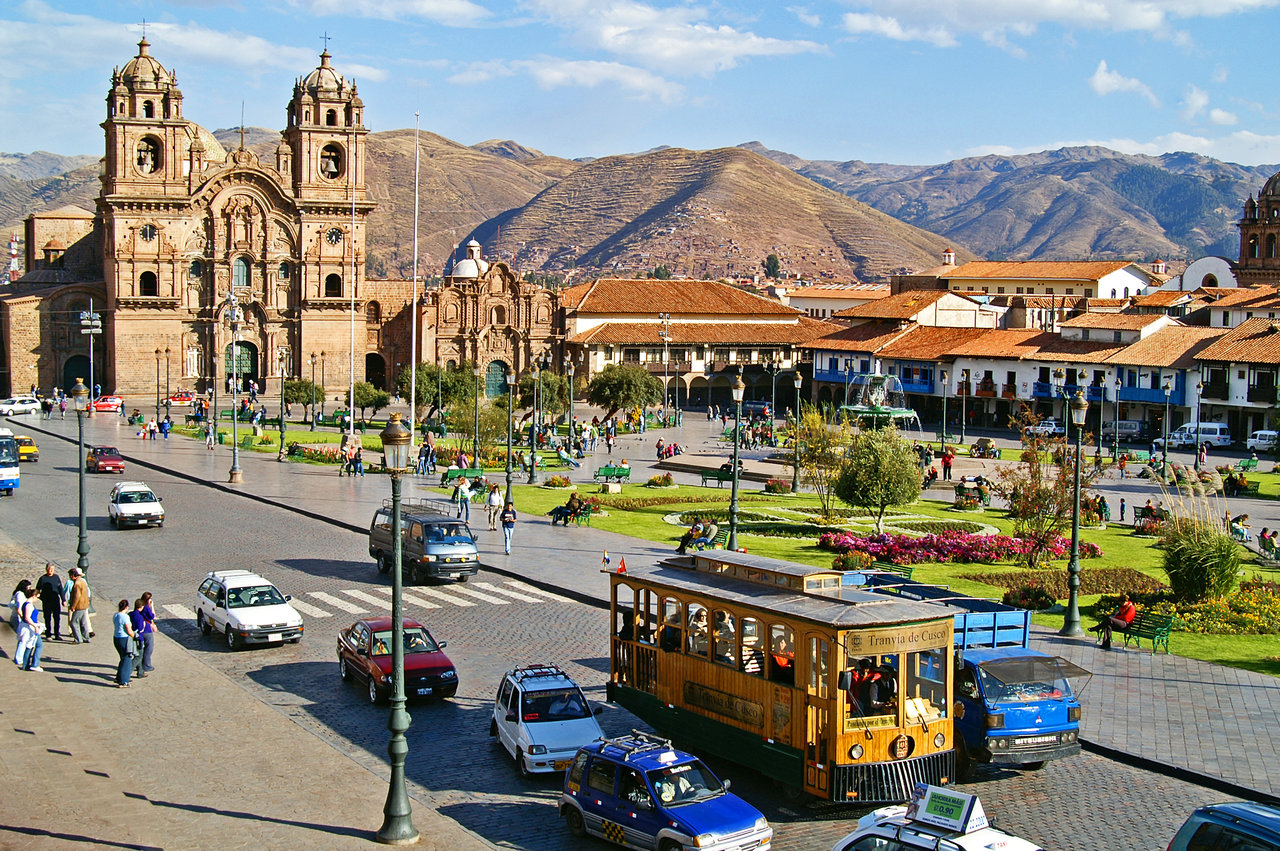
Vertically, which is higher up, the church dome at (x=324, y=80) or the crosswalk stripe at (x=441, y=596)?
the church dome at (x=324, y=80)

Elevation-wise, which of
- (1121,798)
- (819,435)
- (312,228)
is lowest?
(1121,798)

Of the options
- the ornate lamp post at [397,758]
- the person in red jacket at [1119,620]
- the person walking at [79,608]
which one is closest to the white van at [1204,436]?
the person in red jacket at [1119,620]

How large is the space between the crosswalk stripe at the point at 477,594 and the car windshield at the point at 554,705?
384 inches

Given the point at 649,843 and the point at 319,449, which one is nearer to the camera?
the point at 649,843

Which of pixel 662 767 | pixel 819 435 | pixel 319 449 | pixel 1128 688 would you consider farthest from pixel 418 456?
pixel 662 767

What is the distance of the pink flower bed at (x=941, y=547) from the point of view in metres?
31.3

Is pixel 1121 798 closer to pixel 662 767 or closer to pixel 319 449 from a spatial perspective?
pixel 662 767

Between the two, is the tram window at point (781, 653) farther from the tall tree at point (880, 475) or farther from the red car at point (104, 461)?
the red car at point (104, 461)

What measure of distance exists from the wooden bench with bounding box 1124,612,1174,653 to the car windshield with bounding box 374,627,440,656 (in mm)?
12192

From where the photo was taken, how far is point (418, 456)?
49250mm

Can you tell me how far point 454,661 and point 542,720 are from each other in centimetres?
555

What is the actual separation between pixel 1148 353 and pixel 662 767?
63667 mm

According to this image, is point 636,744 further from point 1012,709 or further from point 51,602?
point 51,602

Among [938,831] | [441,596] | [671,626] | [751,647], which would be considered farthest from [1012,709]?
[441,596]
